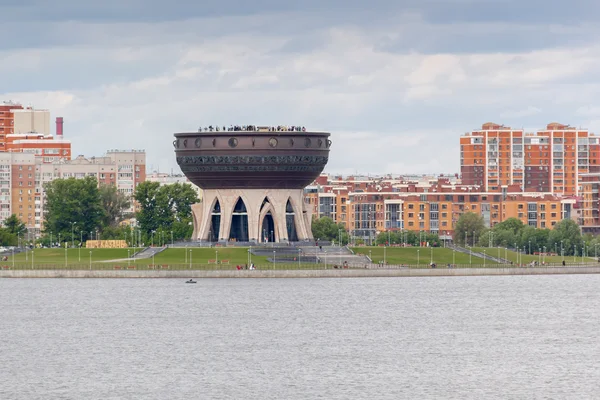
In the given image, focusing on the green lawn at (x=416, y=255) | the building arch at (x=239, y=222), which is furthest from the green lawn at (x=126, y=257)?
the green lawn at (x=416, y=255)

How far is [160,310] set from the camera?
13288 centimetres

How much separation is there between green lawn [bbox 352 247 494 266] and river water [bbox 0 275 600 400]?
60.7 feet

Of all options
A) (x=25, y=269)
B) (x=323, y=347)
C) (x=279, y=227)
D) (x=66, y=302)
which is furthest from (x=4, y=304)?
(x=279, y=227)

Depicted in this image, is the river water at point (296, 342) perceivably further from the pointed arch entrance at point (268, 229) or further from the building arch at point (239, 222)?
the pointed arch entrance at point (268, 229)

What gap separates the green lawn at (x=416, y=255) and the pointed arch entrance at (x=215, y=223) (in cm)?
1417

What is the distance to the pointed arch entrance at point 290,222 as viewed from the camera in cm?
19175

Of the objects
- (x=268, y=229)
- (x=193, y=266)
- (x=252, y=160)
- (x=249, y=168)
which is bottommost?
(x=193, y=266)

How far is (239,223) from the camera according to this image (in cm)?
19150

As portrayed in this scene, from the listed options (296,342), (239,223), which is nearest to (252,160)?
(239,223)

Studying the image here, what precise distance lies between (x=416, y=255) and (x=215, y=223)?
21391 millimetres

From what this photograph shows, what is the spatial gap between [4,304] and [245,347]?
39.5 m

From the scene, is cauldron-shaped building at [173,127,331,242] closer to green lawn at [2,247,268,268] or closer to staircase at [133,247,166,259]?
staircase at [133,247,166,259]

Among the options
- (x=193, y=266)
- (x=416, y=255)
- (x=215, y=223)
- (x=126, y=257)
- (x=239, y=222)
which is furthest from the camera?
(x=215, y=223)

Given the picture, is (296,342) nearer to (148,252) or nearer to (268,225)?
(148,252)
